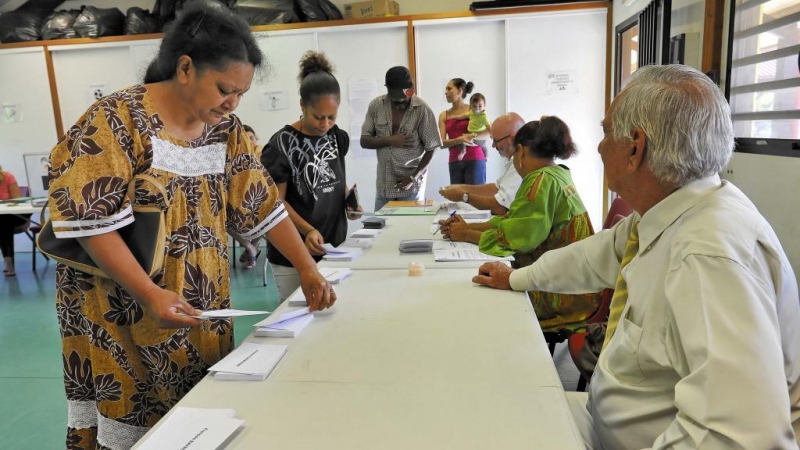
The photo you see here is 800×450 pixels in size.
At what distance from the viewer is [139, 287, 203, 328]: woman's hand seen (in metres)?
1.14

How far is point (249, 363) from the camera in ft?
4.06

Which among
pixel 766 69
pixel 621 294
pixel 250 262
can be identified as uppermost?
pixel 766 69

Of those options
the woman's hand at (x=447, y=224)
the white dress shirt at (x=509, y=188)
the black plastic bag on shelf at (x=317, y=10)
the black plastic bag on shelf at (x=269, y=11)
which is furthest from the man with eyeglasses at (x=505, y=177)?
the black plastic bag on shelf at (x=269, y=11)

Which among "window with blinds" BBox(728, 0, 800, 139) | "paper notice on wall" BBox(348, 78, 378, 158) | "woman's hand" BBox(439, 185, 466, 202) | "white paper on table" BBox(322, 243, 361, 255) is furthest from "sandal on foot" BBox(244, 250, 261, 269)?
"window with blinds" BBox(728, 0, 800, 139)

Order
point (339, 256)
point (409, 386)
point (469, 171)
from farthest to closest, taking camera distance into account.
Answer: point (469, 171) → point (339, 256) → point (409, 386)

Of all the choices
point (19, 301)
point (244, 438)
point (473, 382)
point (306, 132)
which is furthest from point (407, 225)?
point (19, 301)

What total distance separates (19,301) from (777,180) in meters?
5.40

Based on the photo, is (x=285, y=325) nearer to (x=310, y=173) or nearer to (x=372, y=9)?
(x=310, y=173)

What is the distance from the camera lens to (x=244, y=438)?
0.96 metres

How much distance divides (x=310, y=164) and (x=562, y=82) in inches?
166

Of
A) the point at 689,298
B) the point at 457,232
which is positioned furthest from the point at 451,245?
the point at 689,298

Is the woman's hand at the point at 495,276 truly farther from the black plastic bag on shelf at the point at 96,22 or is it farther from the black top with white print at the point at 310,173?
the black plastic bag on shelf at the point at 96,22

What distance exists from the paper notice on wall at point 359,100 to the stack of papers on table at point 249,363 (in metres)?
4.87

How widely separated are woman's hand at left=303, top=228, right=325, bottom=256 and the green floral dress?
71 cm
